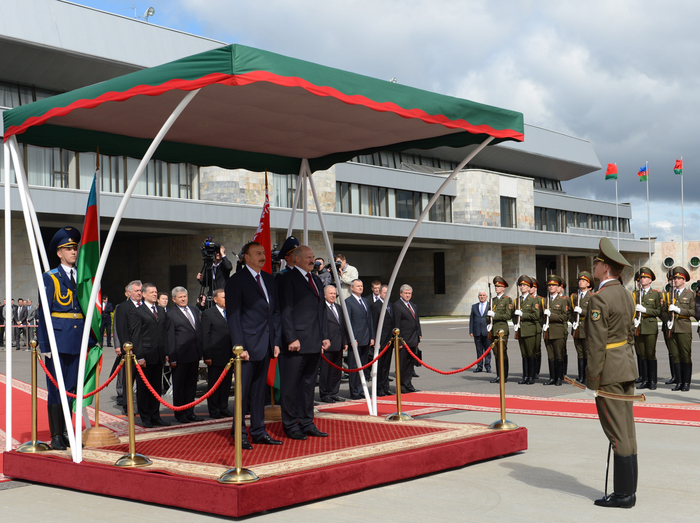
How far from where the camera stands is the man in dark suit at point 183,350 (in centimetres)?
984

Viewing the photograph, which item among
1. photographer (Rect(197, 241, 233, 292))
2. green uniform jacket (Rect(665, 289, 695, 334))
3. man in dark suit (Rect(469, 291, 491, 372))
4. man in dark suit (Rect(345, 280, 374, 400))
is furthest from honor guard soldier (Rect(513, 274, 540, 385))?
photographer (Rect(197, 241, 233, 292))

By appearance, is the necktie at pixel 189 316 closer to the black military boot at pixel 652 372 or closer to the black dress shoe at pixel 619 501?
the black dress shoe at pixel 619 501

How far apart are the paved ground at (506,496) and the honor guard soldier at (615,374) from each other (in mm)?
237

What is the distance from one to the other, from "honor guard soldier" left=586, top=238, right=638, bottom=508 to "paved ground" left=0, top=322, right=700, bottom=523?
237mm

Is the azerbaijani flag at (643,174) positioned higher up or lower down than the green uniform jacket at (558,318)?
higher up

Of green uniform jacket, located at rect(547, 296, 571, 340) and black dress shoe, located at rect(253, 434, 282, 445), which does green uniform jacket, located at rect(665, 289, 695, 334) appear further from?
black dress shoe, located at rect(253, 434, 282, 445)

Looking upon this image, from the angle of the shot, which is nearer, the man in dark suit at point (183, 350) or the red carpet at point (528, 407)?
the red carpet at point (528, 407)

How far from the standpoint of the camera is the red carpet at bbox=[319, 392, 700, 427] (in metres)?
9.68

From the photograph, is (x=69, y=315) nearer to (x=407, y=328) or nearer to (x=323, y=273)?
(x=407, y=328)

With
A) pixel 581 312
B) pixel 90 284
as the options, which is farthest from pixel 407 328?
pixel 90 284

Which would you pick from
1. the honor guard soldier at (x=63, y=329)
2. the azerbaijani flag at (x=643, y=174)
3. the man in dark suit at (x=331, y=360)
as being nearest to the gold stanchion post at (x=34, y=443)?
the honor guard soldier at (x=63, y=329)

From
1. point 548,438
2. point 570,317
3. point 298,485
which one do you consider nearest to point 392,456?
point 298,485

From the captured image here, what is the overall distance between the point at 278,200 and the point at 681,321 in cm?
2800

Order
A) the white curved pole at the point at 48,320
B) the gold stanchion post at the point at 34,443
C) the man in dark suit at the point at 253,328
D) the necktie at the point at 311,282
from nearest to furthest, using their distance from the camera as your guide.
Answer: the white curved pole at the point at 48,320, the gold stanchion post at the point at 34,443, the man in dark suit at the point at 253,328, the necktie at the point at 311,282
